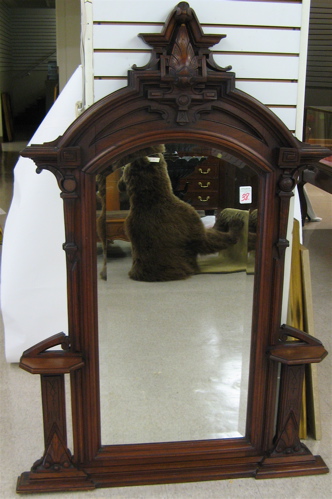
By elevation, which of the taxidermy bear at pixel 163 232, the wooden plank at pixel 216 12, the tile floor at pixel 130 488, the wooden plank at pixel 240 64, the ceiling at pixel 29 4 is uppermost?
the ceiling at pixel 29 4

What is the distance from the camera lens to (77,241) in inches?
81.2

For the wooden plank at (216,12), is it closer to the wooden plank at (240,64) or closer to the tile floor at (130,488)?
the wooden plank at (240,64)

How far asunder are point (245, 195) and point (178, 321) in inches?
22.2

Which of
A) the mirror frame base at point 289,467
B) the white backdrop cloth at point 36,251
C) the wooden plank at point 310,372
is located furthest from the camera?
the white backdrop cloth at point 36,251

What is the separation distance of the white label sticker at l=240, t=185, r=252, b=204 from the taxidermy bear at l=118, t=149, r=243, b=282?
0.08 meters

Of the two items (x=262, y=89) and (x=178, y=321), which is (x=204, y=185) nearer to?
(x=262, y=89)

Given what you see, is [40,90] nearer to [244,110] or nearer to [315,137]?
[315,137]

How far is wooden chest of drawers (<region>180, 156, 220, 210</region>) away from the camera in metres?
2.18

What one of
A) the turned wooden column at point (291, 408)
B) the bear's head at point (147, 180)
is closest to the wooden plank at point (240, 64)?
the bear's head at point (147, 180)

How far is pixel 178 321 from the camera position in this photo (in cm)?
236

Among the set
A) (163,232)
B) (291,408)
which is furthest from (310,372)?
(163,232)

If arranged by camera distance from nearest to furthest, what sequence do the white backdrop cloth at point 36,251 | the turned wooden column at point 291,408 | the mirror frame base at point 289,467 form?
the turned wooden column at point 291,408, the mirror frame base at point 289,467, the white backdrop cloth at point 36,251

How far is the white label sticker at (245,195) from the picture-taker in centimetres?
219

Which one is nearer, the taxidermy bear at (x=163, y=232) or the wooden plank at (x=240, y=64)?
the wooden plank at (x=240, y=64)
